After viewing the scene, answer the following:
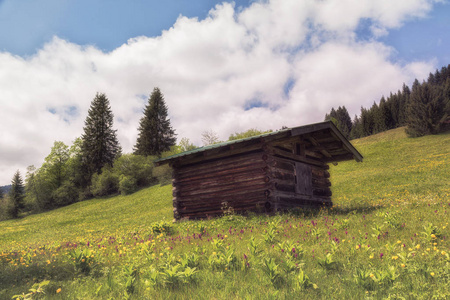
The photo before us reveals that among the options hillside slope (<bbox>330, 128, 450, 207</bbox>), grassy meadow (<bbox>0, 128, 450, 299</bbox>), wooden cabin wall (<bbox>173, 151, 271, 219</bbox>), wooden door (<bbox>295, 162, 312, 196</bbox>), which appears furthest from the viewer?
hillside slope (<bbox>330, 128, 450, 207</bbox>)

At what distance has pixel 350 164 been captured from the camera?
126 ft

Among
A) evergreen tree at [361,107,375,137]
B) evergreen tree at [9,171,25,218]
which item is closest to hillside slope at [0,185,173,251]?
evergreen tree at [9,171,25,218]

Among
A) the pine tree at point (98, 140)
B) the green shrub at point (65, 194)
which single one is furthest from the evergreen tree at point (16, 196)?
the pine tree at point (98, 140)

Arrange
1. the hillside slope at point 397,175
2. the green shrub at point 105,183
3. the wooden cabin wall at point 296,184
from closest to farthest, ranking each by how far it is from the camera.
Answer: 1. the wooden cabin wall at point 296,184
2. the hillside slope at point 397,175
3. the green shrub at point 105,183

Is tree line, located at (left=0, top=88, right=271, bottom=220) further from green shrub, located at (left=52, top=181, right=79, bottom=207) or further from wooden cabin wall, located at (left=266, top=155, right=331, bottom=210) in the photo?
wooden cabin wall, located at (left=266, top=155, right=331, bottom=210)

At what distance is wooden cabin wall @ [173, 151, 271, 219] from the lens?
13039mm

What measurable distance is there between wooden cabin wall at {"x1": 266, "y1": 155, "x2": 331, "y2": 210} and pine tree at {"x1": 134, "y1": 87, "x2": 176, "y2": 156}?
49473mm

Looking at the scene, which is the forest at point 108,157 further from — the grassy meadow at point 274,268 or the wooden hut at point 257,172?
the grassy meadow at point 274,268

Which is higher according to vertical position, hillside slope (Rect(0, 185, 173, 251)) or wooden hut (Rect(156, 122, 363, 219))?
wooden hut (Rect(156, 122, 363, 219))

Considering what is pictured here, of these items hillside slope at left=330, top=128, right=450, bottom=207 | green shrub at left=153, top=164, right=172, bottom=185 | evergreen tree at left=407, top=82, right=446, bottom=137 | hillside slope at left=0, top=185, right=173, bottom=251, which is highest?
evergreen tree at left=407, top=82, right=446, bottom=137

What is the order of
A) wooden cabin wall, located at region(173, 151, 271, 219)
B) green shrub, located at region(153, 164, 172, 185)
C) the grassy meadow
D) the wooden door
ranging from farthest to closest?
green shrub, located at region(153, 164, 172, 185) → the wooden door → wooden cabin wall, located at region(173, 151, 271, 219) → the grassy meadow

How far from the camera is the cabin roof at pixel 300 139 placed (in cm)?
1248

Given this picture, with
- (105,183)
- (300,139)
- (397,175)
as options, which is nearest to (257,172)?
(300,139)

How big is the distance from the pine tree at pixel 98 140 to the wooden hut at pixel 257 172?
48829 millimetres
